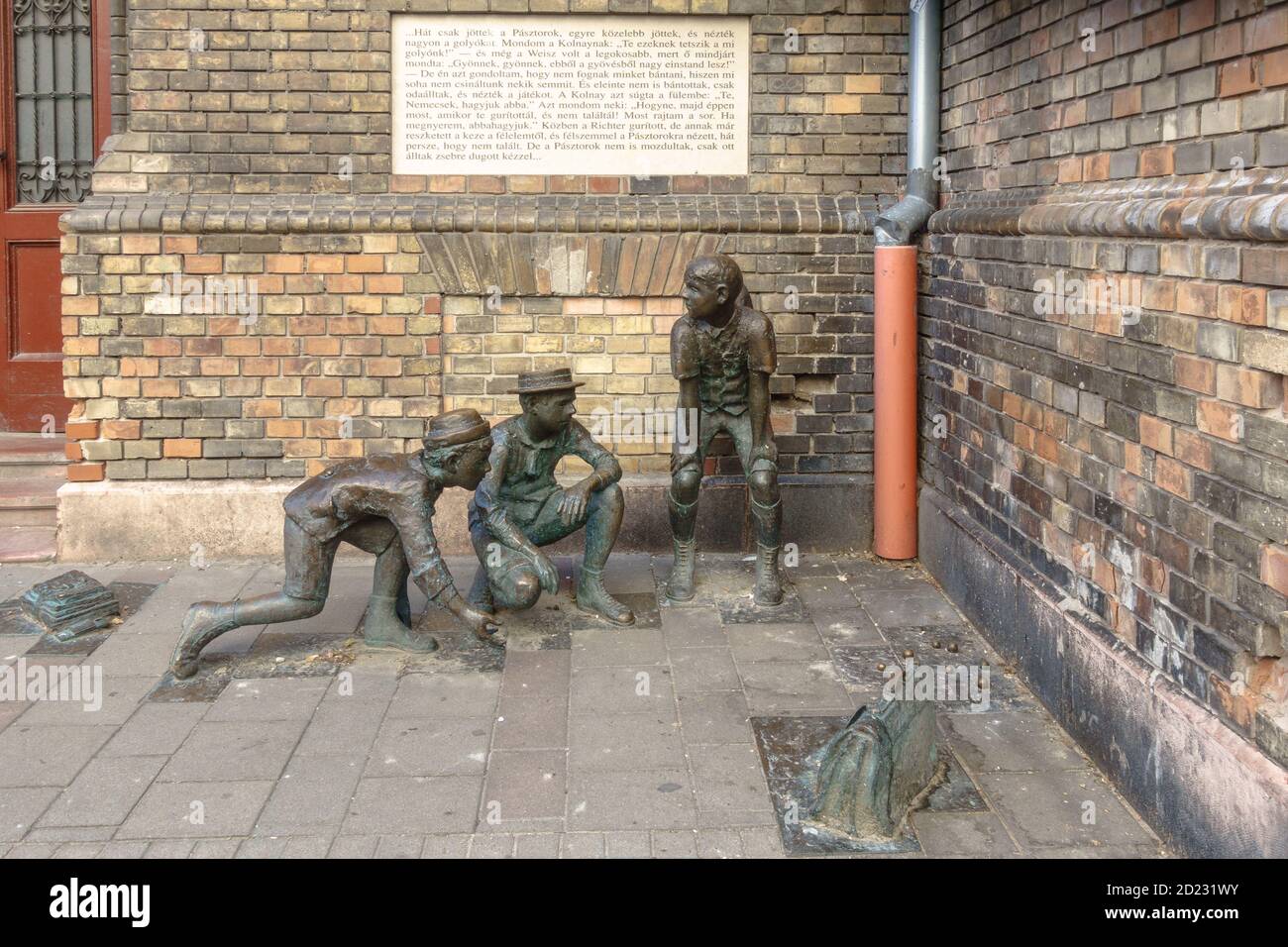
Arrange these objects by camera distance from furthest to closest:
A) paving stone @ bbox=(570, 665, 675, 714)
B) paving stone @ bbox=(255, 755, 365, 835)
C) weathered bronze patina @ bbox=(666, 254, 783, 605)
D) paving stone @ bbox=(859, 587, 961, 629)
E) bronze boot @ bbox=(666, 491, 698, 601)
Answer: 1. bronze boot @ bbox=(666, 491, 698, 601)
2. weathered bronze patina @ bbox=(666, 254, 783, 605)
3. paving stone @ bbox=(859, 587, 961, 629)
4. paving stone @ bbox=(570, 665, 675, 714)
5. paving stone @ bbox=(255, 755, 365, 835)

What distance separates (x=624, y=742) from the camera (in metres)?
5.61

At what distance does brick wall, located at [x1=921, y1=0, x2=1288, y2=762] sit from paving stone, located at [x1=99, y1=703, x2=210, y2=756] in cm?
368

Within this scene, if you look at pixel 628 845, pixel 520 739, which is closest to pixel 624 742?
pixel 520 739

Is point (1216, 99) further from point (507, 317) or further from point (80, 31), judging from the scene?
point (80, 31)

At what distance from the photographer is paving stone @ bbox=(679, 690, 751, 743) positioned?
5660 mm

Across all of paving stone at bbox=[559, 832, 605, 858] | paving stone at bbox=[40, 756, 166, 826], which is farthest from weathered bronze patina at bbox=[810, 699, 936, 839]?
paving stone at bbox=[40, 756, 166, 826]

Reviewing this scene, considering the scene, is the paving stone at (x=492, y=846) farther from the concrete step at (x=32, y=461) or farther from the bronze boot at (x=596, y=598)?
the concrete step at (x=32, y=461)

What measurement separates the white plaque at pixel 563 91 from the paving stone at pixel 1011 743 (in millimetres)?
3958

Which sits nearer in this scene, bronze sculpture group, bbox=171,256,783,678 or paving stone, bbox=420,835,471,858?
paving stone, bbox=420,835,471,858

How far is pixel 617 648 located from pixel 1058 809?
2404mm

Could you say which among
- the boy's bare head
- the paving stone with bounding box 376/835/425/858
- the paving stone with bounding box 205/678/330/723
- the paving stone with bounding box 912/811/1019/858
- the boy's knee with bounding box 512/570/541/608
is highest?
the boy's bare head

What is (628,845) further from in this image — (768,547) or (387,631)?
(768,547)

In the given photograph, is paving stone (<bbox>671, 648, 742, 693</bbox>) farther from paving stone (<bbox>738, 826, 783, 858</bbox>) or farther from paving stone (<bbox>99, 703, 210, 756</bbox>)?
paving stone (<bbox>99, 703, 210, 756</bbox>)

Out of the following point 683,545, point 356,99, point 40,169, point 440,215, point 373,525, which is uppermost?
point 356,99
